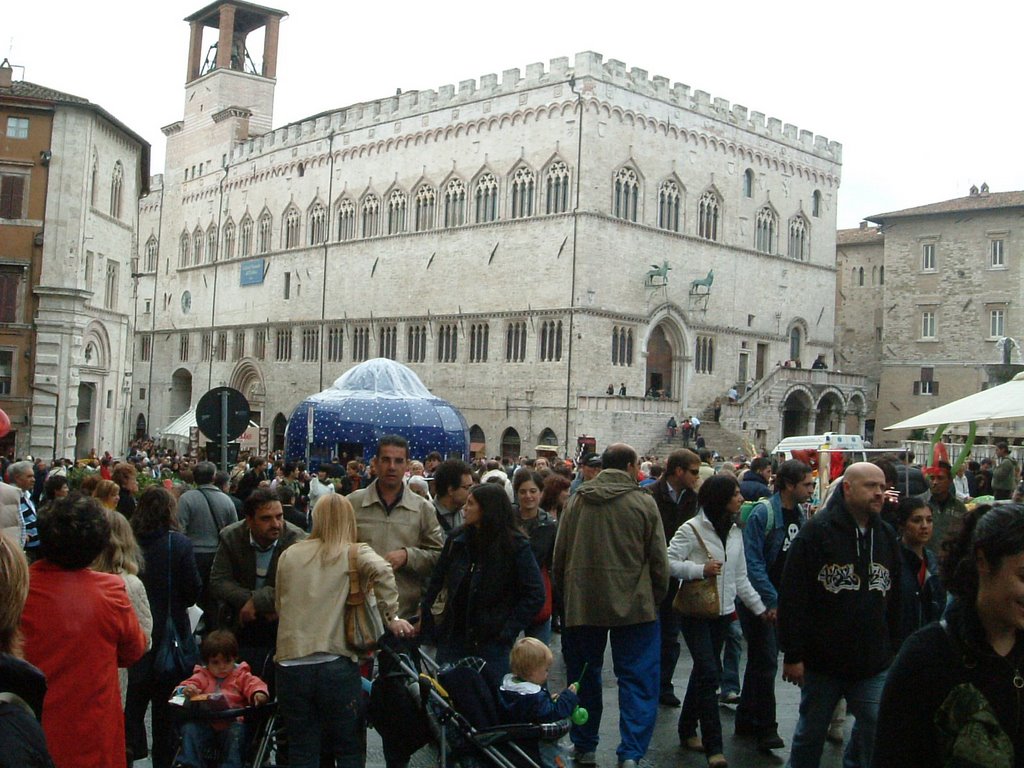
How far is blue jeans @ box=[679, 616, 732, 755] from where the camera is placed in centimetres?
694

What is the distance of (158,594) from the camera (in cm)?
653

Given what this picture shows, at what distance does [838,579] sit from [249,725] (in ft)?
9.88

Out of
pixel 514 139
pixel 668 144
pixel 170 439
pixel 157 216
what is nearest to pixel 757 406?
pixel 668 144

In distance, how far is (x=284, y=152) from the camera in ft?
167

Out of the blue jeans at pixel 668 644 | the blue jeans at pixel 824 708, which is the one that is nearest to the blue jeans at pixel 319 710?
the blue jeans at pixel 824 708

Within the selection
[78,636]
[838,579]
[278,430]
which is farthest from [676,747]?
[278,430]

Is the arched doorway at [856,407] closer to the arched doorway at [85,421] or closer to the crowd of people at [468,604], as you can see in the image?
the arched doorway at [85,421]

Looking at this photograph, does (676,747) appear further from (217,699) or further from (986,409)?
(986,409)

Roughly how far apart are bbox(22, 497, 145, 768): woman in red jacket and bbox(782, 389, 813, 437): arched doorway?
Answer: 1531 inches

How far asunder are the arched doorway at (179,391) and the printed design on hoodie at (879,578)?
178 feet

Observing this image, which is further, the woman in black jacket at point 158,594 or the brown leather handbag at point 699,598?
the brown leather handbag at point 699,598

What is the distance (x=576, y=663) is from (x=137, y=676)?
2.53 metres

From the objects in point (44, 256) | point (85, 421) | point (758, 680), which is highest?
point (44, 256)

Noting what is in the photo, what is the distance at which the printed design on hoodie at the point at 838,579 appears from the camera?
5.66 m
